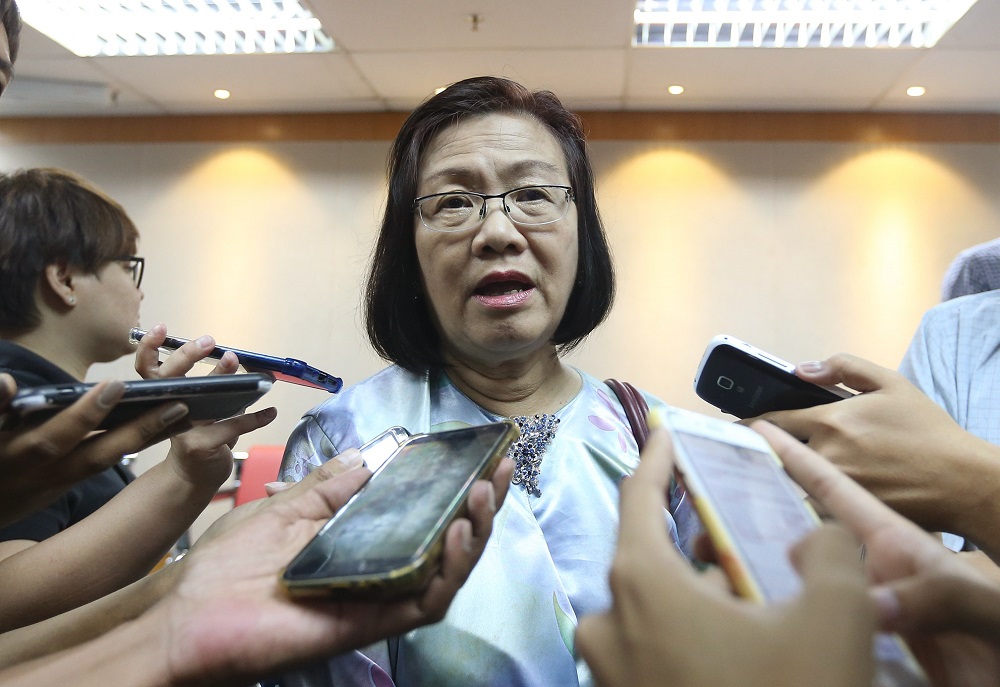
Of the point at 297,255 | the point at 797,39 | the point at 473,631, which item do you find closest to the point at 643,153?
the point at 797,39

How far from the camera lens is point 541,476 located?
45.9 inches

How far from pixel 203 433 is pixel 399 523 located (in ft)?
1.97

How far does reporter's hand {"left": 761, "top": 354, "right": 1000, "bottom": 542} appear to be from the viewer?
0.72 metres

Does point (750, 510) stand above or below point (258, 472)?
above

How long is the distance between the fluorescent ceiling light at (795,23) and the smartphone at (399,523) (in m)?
3.13

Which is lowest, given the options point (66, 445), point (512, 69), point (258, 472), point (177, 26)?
point (258, 472)

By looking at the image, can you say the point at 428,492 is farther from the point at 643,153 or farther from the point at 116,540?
the point at 643,153

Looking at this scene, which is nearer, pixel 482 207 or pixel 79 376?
pixel 482 207

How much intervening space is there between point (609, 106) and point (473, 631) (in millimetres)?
3908

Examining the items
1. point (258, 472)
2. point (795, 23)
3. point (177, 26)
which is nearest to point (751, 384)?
point (258, 472)

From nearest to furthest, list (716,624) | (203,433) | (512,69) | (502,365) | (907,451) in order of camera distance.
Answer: (716,624)
(907,451)
(203,433)
(502,365)
(512,69)

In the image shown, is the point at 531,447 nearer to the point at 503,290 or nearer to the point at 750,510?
the point at 503,290

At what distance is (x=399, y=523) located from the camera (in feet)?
2.04

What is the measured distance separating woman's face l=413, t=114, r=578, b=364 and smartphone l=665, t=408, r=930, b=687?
0.68 meters
